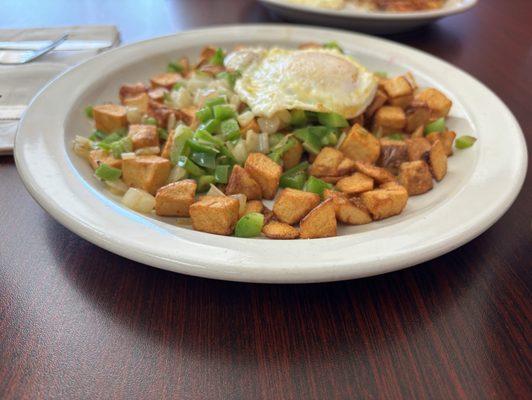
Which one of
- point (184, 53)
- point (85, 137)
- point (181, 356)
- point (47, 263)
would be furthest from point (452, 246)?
point (184, 53)

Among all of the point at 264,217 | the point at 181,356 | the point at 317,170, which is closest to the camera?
the point at 181,356

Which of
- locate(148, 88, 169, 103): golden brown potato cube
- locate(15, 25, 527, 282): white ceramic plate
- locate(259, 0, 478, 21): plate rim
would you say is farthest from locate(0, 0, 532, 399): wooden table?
locate(259, 0, 478, 21): plate rim

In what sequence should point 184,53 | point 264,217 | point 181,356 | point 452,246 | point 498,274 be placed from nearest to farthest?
point 181,356 < point 452,246 < point 498,274 < point 264,217 < point 184,53

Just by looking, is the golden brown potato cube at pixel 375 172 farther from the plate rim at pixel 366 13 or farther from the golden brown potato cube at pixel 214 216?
the plate rim at pixel 366 13

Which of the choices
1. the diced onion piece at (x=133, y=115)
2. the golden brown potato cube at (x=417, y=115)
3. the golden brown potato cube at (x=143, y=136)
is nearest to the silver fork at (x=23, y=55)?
the diced onion piece at (x=133, y=115)

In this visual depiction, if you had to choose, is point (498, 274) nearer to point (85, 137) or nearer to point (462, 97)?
point (462, 97)

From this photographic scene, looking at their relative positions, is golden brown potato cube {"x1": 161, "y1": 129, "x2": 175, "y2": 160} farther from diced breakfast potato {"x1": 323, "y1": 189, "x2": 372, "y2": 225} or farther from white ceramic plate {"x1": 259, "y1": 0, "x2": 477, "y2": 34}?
white ceramic plate {"x1": 259, "y1": 0, "x2": 477, "y2": 34}

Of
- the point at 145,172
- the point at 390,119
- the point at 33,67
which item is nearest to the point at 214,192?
the point at 145,172

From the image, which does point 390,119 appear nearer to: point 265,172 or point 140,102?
point 265,172
